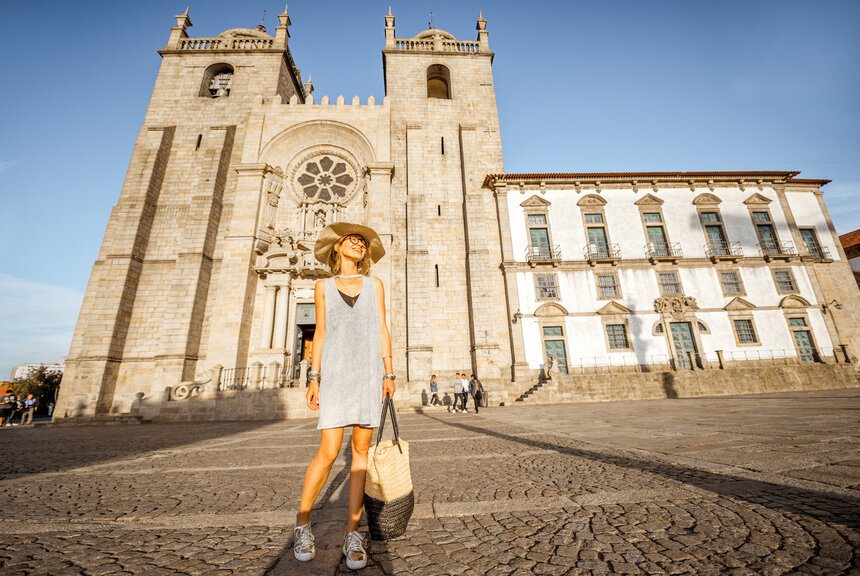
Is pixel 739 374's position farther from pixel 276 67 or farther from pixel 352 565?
pixel 276 67

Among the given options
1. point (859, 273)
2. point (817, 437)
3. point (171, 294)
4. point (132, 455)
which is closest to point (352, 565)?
point (817, 437)

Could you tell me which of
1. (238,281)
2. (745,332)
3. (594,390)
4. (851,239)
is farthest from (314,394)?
(851,239)

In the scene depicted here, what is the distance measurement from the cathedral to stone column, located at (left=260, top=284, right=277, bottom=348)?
94 mm

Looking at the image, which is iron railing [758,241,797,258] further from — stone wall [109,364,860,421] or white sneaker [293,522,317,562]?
white sneaker [293,522,317,562]

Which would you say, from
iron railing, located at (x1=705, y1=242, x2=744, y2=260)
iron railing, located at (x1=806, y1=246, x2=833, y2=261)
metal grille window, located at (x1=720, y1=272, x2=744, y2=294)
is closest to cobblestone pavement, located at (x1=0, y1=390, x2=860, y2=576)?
metal grille window, located at (x1=720, y1=272, x2=744, y2=294)

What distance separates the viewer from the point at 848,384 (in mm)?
13516

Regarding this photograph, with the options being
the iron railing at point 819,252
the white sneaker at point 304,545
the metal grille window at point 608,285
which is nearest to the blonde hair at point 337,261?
the white sneaker at point 304,545

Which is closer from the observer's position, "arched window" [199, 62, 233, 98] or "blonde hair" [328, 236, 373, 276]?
"blonde hair" [328, 236, 373, 276]

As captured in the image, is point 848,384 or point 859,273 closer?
point 848,384

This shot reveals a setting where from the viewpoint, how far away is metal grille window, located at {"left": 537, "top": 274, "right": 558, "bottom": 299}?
53.5ft

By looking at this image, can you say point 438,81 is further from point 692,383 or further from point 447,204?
point 692,383

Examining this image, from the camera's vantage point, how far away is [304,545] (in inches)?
64.0

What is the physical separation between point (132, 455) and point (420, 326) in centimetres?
1023

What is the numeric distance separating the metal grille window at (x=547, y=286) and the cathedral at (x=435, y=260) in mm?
99
